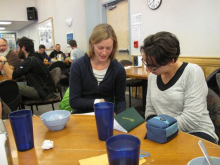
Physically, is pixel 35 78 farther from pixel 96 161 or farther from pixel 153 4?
pixel 153 4

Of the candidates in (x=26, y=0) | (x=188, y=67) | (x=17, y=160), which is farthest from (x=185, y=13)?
(x=26, y=0)

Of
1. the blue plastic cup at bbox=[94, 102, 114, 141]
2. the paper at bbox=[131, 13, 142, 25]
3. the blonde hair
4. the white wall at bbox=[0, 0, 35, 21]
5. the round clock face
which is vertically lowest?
the blue plastic cup at bbox=[94, 102, 114, 141]

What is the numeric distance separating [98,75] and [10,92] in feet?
3.46

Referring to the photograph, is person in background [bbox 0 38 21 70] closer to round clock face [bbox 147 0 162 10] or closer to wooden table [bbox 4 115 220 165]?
round clock face [bbox 147 0 162 10]

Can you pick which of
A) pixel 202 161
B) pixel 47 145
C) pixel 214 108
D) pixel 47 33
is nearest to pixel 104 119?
pixel 47 145

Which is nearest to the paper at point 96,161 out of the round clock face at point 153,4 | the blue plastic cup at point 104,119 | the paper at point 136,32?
the blue plastic cup at point 104,119

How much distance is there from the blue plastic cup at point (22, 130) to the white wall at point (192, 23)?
9.61 feet

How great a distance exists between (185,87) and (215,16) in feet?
7.22

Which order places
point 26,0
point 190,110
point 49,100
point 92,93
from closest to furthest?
point 190,110 → point 92,93 → point 49,100 → point 26,0

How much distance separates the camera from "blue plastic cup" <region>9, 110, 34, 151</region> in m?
0.70

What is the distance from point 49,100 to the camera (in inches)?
102

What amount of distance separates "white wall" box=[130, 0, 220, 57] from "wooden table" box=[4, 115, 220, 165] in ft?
8.40

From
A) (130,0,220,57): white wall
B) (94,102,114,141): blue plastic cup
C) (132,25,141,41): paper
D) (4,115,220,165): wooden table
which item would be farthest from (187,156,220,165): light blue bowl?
(132,25,141,41): paper

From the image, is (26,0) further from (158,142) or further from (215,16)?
(158,142)
